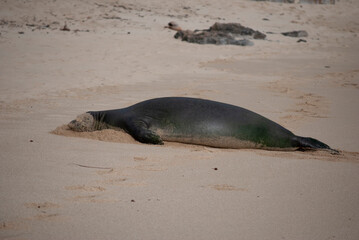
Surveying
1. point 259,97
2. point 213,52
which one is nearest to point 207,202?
point 259,97

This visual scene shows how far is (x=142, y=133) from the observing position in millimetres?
4648

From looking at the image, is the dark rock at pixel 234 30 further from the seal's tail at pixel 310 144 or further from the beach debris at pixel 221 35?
the seal's tail at pixel 310 144

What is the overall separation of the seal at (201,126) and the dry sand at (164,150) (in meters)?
0.16

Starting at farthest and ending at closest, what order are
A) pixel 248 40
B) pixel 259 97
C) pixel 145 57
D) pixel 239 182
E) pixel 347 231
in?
pixel 248 40 < pixel 145 57 < pixel 259 97 < pixel 239 182 < pixel 347 231

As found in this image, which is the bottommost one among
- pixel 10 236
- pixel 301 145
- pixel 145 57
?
pixel 10 236

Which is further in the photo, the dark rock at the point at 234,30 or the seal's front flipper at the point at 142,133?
the dark rock at the point at 234,30

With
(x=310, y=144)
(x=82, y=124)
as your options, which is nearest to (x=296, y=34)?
(x=310, y=144)

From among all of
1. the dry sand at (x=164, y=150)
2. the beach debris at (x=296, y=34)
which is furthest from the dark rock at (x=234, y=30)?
the beach debris at (x=296, y=34)

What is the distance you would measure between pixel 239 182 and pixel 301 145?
55.9 inches

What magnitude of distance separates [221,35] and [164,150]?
10.4m

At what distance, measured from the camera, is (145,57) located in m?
11.1

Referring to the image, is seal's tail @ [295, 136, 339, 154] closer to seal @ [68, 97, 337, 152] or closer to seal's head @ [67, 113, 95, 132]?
seal @ [68, 97, 337, 152]

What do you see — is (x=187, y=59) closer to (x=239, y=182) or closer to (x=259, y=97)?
(x=259, y=97)

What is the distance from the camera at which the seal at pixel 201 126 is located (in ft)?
15.1
